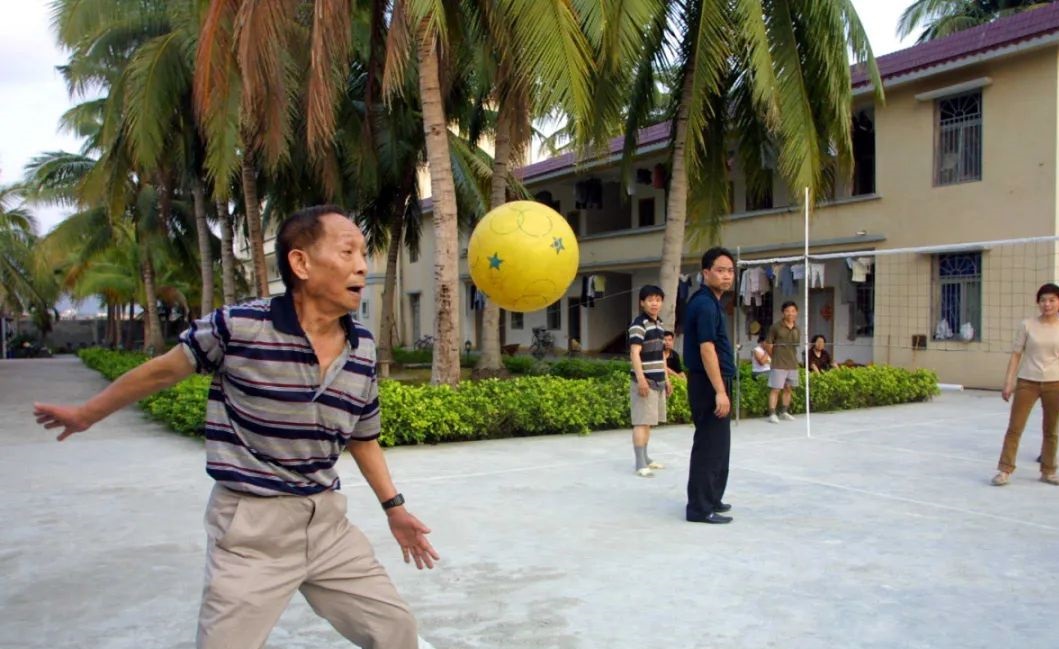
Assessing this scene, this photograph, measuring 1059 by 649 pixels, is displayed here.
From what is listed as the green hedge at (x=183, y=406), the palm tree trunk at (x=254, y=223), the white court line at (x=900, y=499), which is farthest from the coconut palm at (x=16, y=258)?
the white court line at (x=900, y=499)

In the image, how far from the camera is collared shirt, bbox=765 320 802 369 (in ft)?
36.1

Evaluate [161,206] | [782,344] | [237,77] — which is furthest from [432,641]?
[161,206]

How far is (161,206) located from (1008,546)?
20.4 metres

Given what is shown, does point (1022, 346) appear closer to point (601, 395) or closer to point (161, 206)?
point (601, 395)

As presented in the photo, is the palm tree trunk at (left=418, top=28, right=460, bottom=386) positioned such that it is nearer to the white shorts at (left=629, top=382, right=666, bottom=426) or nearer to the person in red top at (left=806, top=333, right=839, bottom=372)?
the white shorts at (left=629, top=382, right=666, bottom=426)

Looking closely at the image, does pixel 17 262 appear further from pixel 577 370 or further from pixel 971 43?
pixel 971 43

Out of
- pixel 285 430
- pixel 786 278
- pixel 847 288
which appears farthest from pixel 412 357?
pixel 285 430

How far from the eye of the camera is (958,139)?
52.6 ft

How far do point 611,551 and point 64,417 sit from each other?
3.44m

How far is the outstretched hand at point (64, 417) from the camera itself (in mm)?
2414

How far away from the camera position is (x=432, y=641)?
3.77 meters

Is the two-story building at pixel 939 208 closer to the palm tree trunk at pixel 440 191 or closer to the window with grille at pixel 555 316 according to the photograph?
the palm tree trunk at pixel 440 191

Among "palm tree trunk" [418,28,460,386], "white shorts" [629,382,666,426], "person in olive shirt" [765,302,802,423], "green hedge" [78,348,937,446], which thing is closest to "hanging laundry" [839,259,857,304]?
"green hedge" [78,348,937,446]

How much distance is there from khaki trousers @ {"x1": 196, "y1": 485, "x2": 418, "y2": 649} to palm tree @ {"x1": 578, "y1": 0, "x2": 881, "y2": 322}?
8.44m
